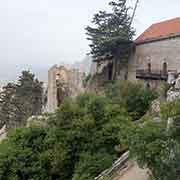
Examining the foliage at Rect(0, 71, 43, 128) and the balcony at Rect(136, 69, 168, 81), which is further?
the foliage at Rect(0, 71, 43, 128)

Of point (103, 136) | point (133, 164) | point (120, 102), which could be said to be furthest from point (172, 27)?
point (133, 164)

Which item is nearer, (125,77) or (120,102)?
(120,102)

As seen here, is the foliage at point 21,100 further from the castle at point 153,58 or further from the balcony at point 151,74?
the balcony at point 151,74

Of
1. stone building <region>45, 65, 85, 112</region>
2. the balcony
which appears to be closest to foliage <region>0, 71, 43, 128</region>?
stone building <region>45, 65, 85, 112</region>

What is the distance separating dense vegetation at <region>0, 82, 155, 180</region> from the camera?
19.0m

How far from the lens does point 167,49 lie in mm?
33125

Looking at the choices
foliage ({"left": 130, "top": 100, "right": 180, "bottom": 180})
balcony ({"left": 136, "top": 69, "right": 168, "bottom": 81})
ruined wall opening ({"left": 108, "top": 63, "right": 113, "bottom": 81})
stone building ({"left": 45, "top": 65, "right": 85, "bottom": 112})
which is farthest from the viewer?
ruined wall opening ({"left": 108, "top": 63, "right": 113, "bottom": 81})

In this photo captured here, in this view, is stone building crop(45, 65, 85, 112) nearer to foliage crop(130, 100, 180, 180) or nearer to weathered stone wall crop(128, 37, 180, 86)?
weathered stone wall crop(128, 37, 180, 86)

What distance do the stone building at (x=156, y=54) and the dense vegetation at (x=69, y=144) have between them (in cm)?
1168

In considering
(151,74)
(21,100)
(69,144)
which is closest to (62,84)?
(21,100)

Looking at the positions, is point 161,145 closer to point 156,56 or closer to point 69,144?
point 69,144

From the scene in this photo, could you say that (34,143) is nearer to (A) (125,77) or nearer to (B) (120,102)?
(B) (120,102)

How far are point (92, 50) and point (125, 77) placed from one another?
4.63 m

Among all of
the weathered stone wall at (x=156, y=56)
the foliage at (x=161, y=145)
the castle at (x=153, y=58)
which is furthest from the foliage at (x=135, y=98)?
the foliage at (x=161, y=145)
